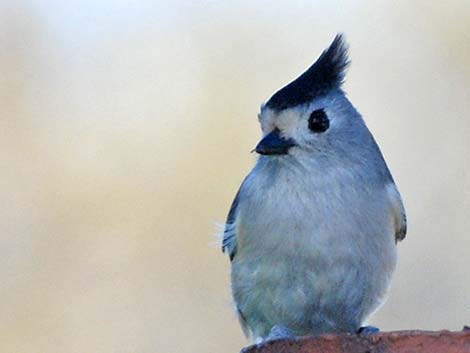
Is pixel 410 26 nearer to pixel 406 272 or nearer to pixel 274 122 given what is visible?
pixel 406 272

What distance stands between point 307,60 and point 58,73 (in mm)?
971

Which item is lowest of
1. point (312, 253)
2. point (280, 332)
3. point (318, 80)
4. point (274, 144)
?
point (280, 332)

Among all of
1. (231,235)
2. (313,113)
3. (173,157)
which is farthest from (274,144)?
(173,157)

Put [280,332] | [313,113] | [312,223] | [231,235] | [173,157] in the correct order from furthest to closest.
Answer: [173,157]
[231,235]
[313,113]
[312,223]
[280,332]

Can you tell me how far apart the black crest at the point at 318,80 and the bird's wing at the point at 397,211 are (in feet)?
0.86

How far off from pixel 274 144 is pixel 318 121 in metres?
0.16

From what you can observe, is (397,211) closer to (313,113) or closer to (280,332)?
(313,113)

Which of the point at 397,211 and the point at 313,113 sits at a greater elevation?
the point at 313,113

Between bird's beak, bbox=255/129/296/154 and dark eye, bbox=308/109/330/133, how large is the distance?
3.1 inches

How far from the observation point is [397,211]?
285cm

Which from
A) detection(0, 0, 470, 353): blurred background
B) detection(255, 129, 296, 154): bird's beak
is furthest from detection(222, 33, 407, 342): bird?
detection(0, 0, 470, 353): blurred background

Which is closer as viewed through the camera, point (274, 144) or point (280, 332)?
point (280, 332)

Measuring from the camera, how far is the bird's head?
2.72m

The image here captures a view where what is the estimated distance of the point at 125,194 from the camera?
4.52 metres
